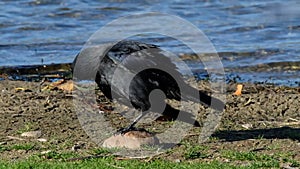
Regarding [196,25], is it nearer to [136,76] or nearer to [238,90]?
[238,90]

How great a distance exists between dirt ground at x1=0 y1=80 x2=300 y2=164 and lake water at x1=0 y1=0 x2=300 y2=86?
1993 mm

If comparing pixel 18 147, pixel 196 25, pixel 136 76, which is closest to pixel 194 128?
pixel 136 76

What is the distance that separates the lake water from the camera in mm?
11742

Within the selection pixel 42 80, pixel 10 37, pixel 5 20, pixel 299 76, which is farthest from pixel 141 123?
pixel 5 20

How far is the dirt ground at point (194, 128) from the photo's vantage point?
6684 millimetres

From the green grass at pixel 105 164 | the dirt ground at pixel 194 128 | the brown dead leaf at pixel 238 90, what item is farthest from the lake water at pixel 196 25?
the green grass at pixel 105 164

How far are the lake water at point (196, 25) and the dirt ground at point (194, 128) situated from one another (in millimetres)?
1993

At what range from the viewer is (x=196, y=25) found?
1407 cm

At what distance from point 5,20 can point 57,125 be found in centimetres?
717

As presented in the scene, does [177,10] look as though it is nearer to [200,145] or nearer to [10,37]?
[10,37]

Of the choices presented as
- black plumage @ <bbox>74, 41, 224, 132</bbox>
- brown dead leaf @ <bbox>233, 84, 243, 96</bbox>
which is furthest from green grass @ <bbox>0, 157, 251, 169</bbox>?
brown dead leaf @ <bbox>233, 84, 243, 96</bbox>

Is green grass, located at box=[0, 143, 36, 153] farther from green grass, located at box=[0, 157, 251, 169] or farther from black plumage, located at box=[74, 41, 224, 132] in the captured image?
black plumage, located at box=[74, 41, 224, 132]

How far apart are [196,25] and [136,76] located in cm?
712

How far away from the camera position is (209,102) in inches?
299
